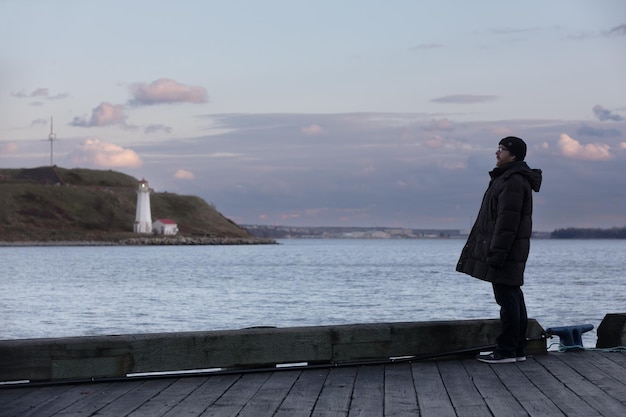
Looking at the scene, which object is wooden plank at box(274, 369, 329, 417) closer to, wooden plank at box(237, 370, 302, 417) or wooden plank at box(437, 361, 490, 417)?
wooden plank at box(237, 370, 302, 417)

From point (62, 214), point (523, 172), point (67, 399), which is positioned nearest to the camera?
point (67, 399)

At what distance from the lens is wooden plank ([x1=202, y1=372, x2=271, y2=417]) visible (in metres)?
5.73

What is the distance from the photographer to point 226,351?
730 cm

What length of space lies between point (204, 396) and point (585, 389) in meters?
2.59

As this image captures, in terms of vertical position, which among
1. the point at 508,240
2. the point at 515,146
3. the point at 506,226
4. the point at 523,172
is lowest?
the point at 508,240

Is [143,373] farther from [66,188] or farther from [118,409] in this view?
[66,188]

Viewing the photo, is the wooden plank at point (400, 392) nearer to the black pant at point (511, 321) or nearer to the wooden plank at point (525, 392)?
the wooden plank at point (525, 392)

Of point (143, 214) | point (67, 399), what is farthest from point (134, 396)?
point (143, 214)

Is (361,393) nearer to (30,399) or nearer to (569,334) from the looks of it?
(30,399)

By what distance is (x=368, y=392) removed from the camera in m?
6.41

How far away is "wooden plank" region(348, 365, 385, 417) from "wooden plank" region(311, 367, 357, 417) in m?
0.04

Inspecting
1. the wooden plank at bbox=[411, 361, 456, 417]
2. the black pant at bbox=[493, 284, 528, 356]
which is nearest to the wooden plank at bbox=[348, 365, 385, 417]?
the wooden plank at bbox=[411, 361, 456, 417]

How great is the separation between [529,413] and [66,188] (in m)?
199

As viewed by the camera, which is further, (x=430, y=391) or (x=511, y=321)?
(x=511, y=321)
